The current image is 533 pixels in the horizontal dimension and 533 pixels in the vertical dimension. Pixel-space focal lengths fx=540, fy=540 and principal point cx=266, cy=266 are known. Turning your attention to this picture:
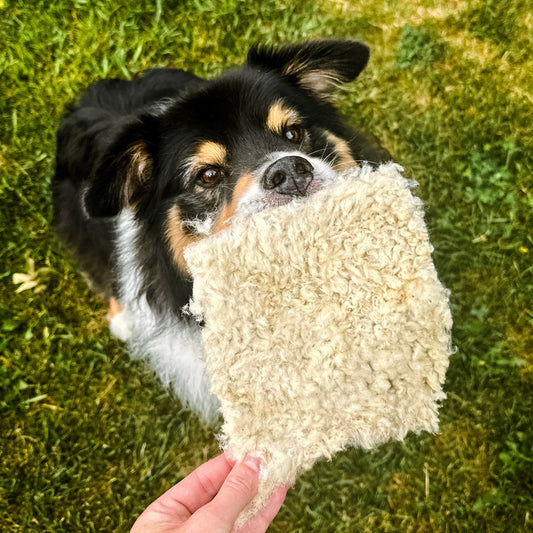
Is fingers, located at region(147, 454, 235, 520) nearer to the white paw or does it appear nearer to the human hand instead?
the human hand

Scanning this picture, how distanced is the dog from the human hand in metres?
0.93

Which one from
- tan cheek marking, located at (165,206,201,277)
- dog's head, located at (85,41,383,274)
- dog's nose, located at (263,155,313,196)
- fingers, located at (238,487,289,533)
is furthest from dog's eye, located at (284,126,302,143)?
fingers, located at (238,487,289,533)

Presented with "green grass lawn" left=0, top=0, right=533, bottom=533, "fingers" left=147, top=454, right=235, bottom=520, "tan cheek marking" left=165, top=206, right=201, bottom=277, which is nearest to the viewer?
"fingers" left=147, top=454, right=235, bottom=520

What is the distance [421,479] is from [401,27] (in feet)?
11.1

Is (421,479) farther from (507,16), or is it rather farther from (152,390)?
(507,16)

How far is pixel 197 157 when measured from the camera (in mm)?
2520

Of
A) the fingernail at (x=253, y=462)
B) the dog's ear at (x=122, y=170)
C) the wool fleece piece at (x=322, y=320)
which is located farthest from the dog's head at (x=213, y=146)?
the fingernail at (x=253, y=462)

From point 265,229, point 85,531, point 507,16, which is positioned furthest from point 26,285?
point 507,16

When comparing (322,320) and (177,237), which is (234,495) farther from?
(177,237)

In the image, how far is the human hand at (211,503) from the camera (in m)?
1.80

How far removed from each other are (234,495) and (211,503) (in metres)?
0.10

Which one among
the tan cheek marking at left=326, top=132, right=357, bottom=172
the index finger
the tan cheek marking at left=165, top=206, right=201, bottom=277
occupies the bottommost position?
the index finger

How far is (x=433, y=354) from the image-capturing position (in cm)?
198

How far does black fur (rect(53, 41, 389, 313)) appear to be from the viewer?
8.30 ft
